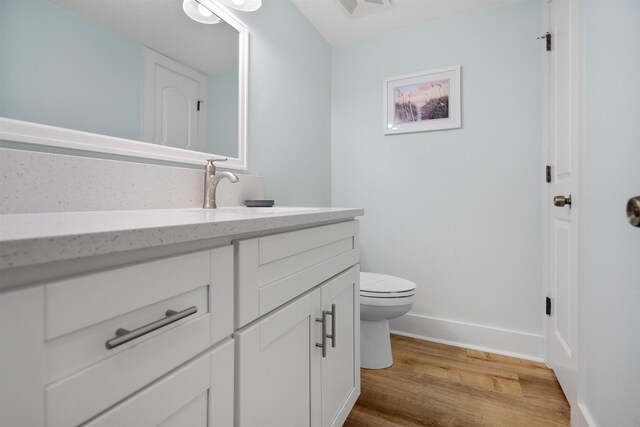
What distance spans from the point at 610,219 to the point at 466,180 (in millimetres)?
1088

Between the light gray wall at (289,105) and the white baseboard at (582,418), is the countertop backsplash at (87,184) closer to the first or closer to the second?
the light gray wall at (289,105)

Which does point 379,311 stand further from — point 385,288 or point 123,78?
point 123,78

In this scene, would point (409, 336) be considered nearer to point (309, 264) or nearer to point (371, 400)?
point (371, 400)

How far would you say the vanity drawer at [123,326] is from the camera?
1.20 ft

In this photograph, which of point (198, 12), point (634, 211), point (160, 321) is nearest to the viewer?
point (160, 321)

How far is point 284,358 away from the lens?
81 cm

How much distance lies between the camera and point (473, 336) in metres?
1.98

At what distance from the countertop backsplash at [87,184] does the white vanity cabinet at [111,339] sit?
0.54m

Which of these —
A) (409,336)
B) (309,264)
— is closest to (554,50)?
(309,264)

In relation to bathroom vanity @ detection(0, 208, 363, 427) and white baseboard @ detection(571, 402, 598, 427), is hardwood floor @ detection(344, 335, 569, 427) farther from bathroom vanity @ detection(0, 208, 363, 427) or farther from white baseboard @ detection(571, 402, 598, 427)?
bathroom vanity @ detection(0, 208, 363, 427)

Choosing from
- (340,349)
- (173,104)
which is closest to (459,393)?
(340,349)

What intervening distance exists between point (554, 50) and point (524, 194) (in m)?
0.77

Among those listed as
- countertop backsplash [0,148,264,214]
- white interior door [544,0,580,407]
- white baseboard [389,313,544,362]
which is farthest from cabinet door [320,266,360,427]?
white baseboard [389,313,544,362]

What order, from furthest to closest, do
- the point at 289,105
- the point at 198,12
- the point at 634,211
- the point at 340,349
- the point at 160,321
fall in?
the point at 289,105 < the point at 198,12 < the point at 340,349 < the point at 634,211 < the point at 160,321
